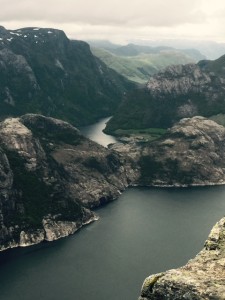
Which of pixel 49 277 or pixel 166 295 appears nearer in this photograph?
pixel 166 295

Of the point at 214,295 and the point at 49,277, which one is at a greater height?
the point at 214,295

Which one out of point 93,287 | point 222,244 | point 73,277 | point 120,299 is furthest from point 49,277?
point 222,244

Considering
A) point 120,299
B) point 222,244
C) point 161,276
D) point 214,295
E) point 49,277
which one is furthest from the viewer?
point 49,277

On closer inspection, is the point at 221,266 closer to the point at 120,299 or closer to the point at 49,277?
the point at 120,299

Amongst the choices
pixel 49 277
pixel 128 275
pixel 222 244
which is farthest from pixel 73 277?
pixel 222 244

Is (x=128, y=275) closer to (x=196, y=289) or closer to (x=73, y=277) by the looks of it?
(x=73, y=277)

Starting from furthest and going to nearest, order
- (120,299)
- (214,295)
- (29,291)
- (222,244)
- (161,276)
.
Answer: (29,291), (120,299), (222,244), (161,276), (214,295)
